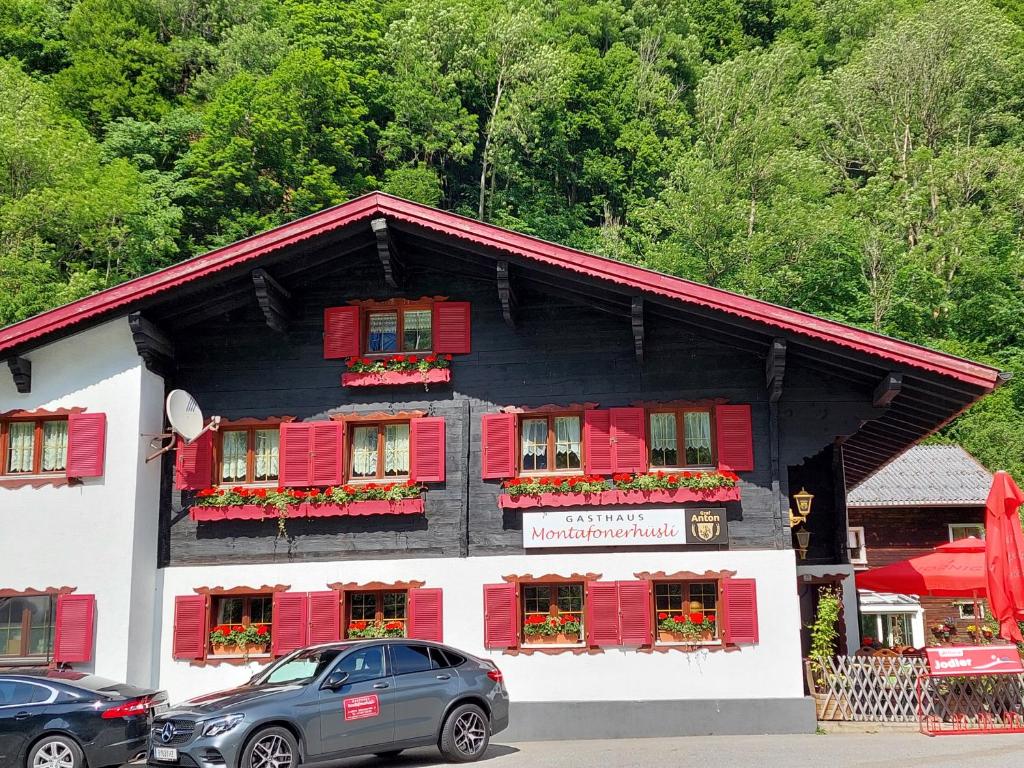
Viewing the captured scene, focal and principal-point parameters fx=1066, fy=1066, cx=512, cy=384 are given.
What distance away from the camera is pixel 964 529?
33781 millimetres

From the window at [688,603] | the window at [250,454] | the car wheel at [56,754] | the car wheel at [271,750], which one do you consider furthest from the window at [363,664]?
the window at [250,454]

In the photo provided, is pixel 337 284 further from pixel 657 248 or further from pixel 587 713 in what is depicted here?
pixel 657 248

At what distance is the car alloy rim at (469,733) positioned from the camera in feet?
41.5

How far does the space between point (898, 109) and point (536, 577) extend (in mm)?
39514

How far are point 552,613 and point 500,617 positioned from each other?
82 centimetres

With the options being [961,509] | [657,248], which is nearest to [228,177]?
[657,248]

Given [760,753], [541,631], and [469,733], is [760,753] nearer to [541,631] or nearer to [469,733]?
[469,733]

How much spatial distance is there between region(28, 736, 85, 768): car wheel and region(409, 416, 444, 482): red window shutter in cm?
639

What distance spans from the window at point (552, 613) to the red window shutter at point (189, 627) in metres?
5.03

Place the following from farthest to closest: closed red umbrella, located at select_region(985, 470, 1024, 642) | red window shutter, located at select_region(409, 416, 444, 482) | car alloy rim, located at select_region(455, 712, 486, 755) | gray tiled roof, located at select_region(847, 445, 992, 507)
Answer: gray tiled roof, located at select_region(847, 445, 992, 507), red window shutter, located at select_region(409, 416, 444, 482), closed red umbrella, located at select_region(985, 470, 1024, 642), car alloy rim, located at select_region(455, 712, 486, 755)

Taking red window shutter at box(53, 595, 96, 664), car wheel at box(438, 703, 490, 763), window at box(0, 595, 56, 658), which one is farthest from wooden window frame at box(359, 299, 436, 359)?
car wheel at box(438, 703, 490, 763)

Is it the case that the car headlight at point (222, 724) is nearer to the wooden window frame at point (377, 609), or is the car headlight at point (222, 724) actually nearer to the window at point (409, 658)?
the window at point (409, 658)

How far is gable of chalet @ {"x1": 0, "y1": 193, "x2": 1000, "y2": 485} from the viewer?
15.5m

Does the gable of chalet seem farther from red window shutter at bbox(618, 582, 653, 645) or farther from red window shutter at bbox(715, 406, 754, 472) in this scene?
red window shutter at bbox(618, 582, 653, 645)
